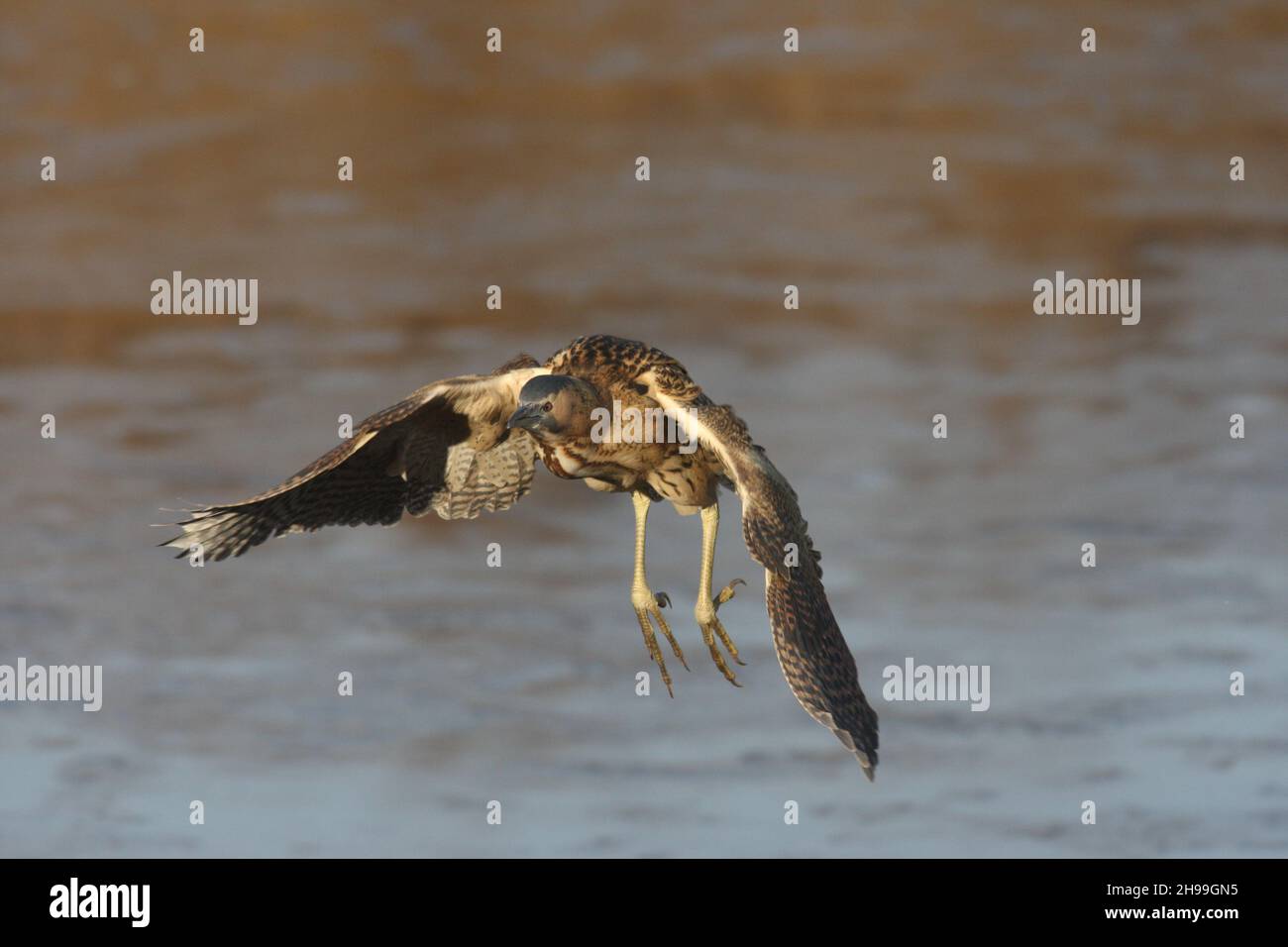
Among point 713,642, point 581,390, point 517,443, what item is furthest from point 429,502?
point 713,642

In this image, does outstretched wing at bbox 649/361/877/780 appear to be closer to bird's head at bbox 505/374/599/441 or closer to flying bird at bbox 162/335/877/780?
flying bird at bbox 162/335/877/780

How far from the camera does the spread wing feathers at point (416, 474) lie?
40.8ft

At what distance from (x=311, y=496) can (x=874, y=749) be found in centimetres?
399

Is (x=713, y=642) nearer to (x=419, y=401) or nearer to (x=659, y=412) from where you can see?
(x=659, y=412)

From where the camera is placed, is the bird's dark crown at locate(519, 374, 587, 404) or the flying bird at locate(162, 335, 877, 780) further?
the bird's dark crown at locate(519, 374, 587, 404)

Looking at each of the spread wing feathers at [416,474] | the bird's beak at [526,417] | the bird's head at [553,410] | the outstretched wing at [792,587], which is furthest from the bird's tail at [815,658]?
the spread wing feathers at [416,474]

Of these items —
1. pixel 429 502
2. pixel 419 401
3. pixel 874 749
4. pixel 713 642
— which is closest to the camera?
pixel 874 749

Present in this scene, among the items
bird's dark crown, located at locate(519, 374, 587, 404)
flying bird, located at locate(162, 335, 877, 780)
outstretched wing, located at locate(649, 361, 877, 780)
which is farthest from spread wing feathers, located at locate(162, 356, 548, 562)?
outstretched wing, located at locate(649, 361, 877, 780)

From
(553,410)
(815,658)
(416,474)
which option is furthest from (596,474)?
(815,658)

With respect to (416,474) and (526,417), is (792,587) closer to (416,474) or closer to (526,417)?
(526,417)

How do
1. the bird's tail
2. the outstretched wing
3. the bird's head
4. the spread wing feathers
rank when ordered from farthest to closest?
the spread wing feathers, the bird's head, the outstretched wing, the bird's tail

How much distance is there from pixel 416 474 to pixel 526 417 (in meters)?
1.43

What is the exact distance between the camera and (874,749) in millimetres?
10609

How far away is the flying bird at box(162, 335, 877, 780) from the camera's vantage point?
1111 centimetres
